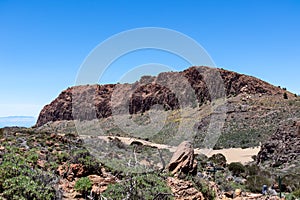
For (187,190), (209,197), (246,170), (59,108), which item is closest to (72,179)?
(187,190)

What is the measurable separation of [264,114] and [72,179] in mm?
36081

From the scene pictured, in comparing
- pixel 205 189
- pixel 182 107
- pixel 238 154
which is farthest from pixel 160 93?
pixel 205 189

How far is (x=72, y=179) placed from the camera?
941 centimetres

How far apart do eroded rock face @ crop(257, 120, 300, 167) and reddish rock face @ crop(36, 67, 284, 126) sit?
40.0 meters

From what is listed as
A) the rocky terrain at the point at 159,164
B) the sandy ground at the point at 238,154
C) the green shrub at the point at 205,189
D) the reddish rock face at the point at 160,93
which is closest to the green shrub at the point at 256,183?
the rocky terrain at the point at 159,164

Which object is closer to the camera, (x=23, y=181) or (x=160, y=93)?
(x=23, y=181)

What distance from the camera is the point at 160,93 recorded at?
243 ft

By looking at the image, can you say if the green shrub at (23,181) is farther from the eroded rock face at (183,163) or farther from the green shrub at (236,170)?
the green shrub at (236,170)

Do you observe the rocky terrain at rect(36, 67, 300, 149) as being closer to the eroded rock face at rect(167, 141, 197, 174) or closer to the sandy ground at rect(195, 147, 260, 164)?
the sandy ground at rect(195, 147, 260, 164)

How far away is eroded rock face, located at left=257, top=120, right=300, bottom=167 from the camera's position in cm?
1811

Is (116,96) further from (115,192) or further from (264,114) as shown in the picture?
(115,192)

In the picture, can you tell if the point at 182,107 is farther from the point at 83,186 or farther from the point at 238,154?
the point at 83,186

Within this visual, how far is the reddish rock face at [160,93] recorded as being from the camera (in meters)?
67.1

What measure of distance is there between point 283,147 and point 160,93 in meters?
55.5
